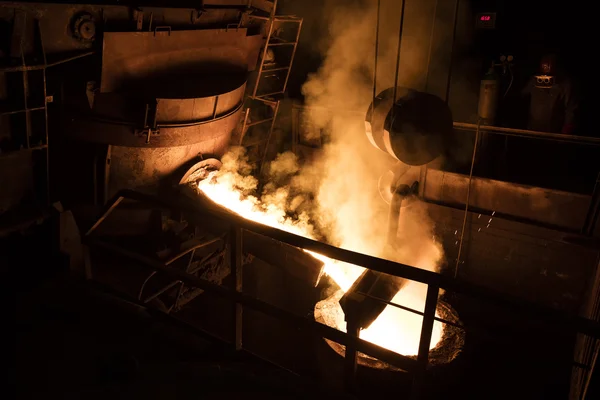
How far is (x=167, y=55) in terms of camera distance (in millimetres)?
5215

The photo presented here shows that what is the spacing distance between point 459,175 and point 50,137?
5177 millimetres

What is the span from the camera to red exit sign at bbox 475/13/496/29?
320 inches

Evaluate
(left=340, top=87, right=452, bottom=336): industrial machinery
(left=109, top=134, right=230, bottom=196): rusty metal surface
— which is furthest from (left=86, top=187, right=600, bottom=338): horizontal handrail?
(left=109, top=134, right=230, bottom=196): rusty metal surface

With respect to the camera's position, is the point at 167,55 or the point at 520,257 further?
the point at 520,257

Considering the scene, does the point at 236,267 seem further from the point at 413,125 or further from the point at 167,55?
the point at 167,55

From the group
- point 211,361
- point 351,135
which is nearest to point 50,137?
point 211,361

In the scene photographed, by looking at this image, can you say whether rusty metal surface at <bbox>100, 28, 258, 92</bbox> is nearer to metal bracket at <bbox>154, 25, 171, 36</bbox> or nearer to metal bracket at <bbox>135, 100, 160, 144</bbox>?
metal bracket at <bbox>154, 25, 171, 36</bbox>

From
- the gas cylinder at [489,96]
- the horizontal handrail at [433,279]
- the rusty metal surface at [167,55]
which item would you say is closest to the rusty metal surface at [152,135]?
the rusty metal surface at [167,55]

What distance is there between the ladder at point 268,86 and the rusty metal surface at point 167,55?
545 millimetres

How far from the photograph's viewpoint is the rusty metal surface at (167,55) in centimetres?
469

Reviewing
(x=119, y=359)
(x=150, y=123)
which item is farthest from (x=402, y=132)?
(x=150, y=123)

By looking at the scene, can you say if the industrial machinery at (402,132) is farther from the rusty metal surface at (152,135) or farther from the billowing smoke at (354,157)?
the billowing smoke at (354,157)

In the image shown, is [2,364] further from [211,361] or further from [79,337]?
[211,361]

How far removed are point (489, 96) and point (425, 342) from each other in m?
5.57
